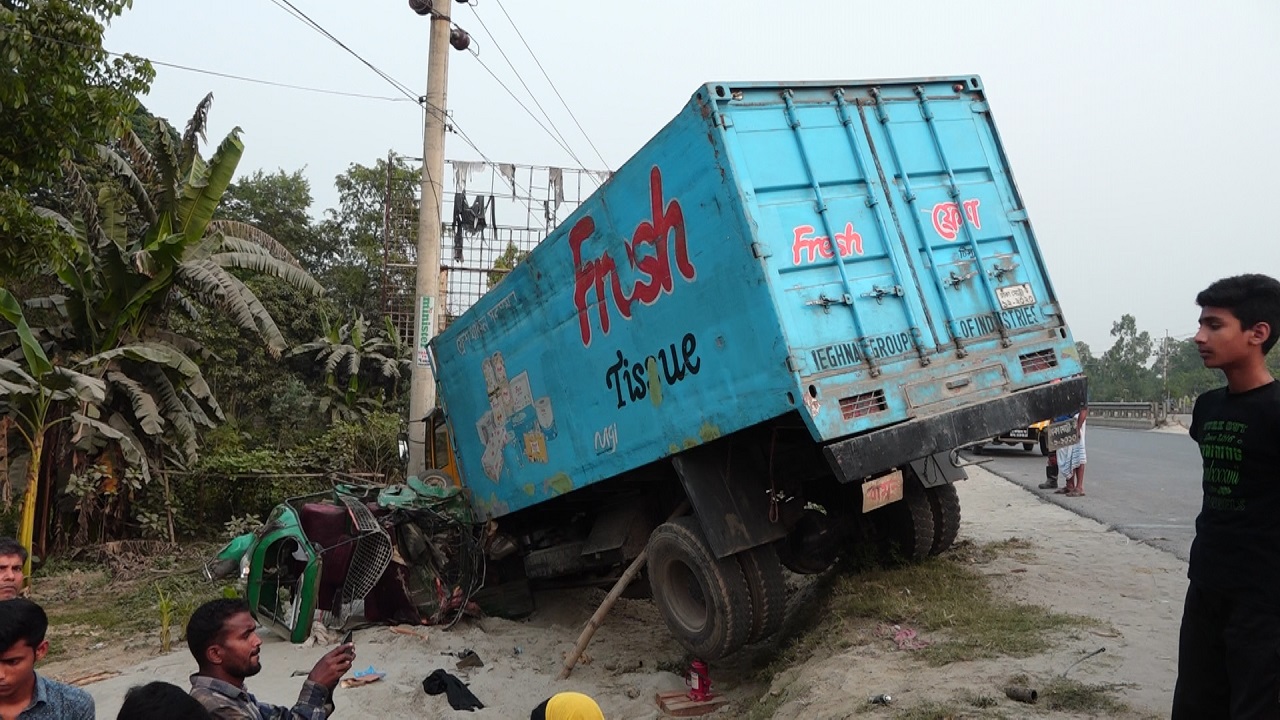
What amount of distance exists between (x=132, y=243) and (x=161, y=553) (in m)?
4.14

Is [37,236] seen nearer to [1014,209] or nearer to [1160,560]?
[1014,209]

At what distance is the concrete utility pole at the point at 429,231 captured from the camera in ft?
36.4

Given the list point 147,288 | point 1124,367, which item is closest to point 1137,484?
point 147,288

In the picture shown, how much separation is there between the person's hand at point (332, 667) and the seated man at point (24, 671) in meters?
0.70

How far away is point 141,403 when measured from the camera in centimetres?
1169

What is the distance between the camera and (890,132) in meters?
5.36

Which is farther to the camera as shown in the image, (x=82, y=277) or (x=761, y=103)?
(x=82, y=277)

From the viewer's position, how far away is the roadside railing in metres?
29.5

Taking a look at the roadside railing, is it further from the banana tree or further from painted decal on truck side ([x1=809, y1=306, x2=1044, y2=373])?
the banana tree

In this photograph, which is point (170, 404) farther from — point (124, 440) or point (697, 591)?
point (697, 591)

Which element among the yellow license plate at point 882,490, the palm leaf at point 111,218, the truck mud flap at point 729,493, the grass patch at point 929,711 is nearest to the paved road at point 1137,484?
the yellow license plate at point 882,490

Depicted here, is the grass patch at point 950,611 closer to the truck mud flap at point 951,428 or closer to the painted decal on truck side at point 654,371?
the truck mud flap at point 951,428

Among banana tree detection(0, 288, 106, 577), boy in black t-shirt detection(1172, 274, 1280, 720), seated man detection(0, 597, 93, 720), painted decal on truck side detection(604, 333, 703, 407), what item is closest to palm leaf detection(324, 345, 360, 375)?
banana tree detection(0, 288, 106, 577)

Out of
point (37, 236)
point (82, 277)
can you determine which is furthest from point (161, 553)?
point (37, 236)
